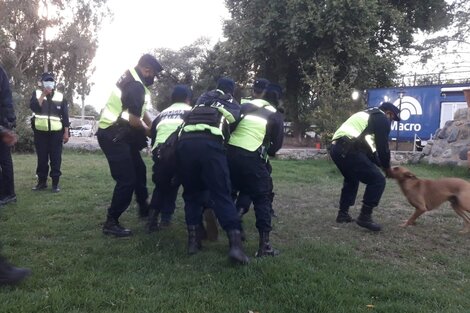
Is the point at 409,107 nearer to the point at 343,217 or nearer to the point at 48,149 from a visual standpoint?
the point at 343,217

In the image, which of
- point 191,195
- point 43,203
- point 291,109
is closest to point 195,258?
→ point 191,195

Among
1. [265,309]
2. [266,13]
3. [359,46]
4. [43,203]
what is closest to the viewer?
[265,309]

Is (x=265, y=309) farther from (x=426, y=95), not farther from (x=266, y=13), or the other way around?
(x=266, y=13)

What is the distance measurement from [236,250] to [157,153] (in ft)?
5.95

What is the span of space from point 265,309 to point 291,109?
1038 inches

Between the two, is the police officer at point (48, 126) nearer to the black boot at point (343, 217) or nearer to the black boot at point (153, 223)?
the black boot at point (153, 223)

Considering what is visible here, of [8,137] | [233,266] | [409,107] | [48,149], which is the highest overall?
[409,107]

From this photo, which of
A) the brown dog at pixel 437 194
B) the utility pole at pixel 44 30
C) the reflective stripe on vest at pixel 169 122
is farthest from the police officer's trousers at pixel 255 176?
the utility pole at pixel 44 30

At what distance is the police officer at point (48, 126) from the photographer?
7926 mm

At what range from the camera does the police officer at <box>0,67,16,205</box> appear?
5.86m

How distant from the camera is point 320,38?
23531mm

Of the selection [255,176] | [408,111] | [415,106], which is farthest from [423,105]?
[255,176]

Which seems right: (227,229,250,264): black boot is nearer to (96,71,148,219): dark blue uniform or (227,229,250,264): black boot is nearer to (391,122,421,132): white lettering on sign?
(96,71,148,219): dark blue uniform

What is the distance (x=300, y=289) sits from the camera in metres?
3.76
